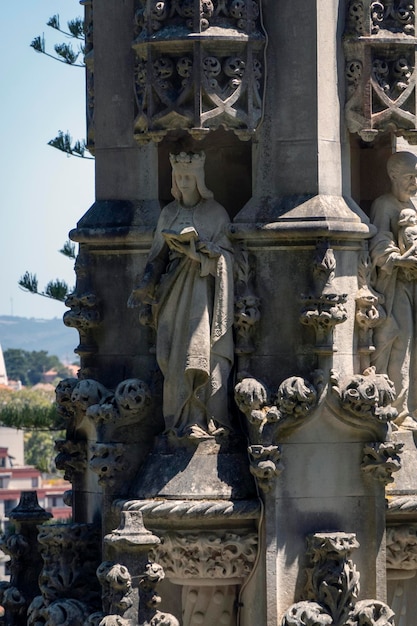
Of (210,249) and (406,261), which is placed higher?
(210,249)

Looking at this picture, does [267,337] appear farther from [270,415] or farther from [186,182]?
[186,182]

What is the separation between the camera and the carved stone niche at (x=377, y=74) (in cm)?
2288

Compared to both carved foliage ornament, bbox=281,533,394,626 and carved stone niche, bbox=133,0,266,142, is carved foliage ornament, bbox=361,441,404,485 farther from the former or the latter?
carved stone niche, bbox=133,0,266,142

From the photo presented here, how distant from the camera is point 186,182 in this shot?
2284 centimetres

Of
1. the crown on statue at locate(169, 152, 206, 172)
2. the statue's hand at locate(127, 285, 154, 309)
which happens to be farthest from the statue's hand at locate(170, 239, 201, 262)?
the crown on statue at locate(169, 152, 206, 172)

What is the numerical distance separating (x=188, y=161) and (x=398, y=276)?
6.89ft

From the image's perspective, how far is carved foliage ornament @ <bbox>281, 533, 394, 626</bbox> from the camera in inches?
877

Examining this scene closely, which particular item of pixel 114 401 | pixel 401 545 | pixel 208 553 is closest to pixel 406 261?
pixel 401 545

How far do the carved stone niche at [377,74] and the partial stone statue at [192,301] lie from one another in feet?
4.70

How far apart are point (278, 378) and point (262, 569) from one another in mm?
1622

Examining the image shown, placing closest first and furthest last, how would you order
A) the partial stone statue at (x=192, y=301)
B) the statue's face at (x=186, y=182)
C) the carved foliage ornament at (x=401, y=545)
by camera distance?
the partial stone statue at (x=192, y=301) < the statue's face at (x=186, y=182) < the carved foliage ornament at (x=401, y=545)

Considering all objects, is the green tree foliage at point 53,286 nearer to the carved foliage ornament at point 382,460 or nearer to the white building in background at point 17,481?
the carved foliage ornament at point 382,460

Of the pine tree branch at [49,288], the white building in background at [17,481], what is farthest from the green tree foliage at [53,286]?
the white building in background at [17,481]

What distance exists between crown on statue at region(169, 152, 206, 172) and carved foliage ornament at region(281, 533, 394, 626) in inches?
130
